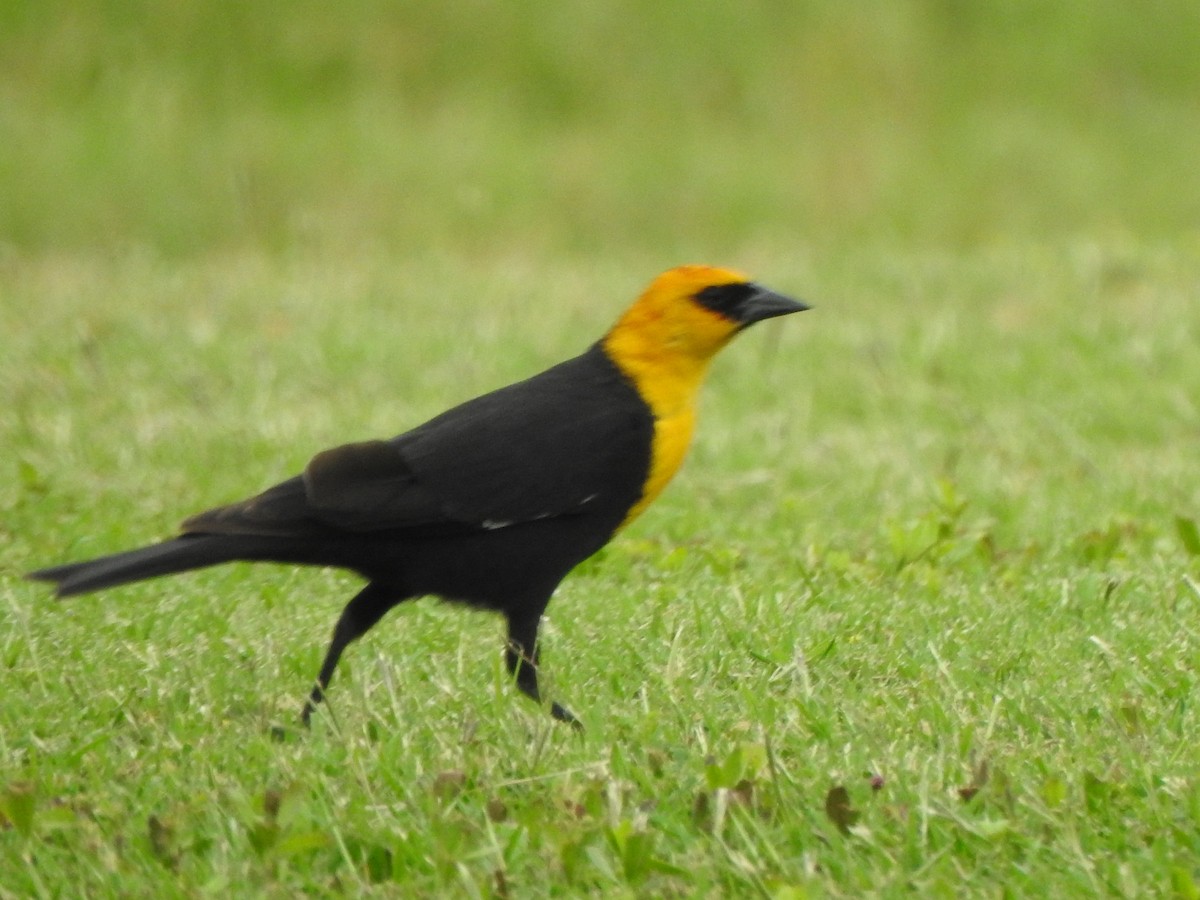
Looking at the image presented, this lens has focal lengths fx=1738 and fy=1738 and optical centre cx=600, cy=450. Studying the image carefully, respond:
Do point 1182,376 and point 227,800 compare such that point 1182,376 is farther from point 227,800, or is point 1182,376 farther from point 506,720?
point 227,800

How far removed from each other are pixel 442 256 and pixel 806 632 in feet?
27.4

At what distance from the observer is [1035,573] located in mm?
5254

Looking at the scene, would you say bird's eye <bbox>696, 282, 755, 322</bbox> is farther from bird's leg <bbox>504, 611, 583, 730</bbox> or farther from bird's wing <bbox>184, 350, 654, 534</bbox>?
bird's leg <bbox>504, 611, 583, 730</bbox>

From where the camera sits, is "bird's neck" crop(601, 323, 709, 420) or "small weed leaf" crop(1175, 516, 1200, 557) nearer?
"bird's neck" crop(601, 323, 709, 420)

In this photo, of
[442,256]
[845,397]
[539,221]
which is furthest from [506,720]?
[539,221]

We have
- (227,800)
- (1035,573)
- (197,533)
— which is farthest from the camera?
(1035,573)

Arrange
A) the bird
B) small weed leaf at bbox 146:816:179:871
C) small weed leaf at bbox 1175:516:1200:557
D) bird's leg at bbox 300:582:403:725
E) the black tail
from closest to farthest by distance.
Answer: small weed leaf at bbox 146:816:179:871 → the black tail → the bird → bird's leg at bbox 300:582:403:725 → small weed leaf at bbox 1175:516:1200:557

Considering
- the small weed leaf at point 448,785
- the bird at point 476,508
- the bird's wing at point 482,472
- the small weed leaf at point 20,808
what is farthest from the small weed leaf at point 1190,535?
the small weed leaf at point 20,808

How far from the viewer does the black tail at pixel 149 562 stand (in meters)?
3.69

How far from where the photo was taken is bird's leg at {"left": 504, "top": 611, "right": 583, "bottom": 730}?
404 centimetres

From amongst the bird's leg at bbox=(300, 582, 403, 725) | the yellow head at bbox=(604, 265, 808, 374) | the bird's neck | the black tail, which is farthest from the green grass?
the yellow head at bbox=(604, 265, 808, 374)

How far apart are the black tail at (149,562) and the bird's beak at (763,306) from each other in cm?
145

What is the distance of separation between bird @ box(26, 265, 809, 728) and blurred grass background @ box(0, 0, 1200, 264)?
8.64 meters

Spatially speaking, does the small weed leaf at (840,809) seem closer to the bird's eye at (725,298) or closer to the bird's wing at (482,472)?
the bird's wing at (482,472)
